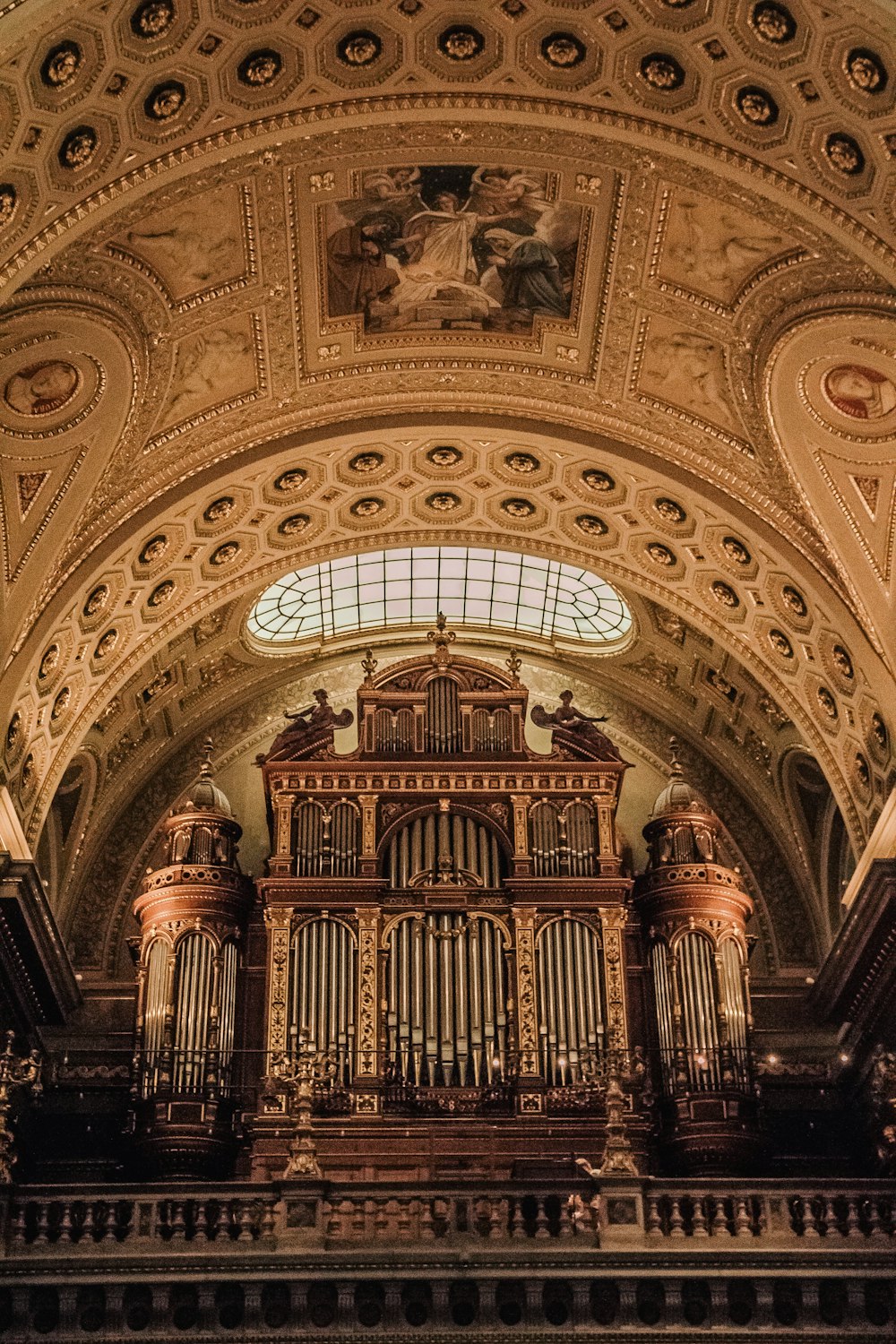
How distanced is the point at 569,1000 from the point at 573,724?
4126 millimetres

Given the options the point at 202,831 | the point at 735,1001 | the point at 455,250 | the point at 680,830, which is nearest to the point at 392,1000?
the point at 202,831

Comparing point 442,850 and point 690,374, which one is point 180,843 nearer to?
point 442,850

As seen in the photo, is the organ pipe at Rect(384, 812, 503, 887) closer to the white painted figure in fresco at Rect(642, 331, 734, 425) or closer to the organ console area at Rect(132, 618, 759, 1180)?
the organ console area at Rect(132, 618, 759, 1180)

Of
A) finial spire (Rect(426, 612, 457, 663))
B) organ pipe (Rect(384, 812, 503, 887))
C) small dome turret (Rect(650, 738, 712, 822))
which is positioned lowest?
organ pipe (Rect(384, 812, 503, 887))

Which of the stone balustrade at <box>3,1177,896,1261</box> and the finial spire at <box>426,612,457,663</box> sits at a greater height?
the finial spire at <box>426,612,457,663</box>

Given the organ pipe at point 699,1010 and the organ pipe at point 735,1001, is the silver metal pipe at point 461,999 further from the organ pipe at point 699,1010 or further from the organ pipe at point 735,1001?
the organ pipe at point 735,1001

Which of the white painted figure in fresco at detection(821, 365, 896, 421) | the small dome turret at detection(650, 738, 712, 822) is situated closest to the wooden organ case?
the small dome turret at detection(650, 738, 712, 822)

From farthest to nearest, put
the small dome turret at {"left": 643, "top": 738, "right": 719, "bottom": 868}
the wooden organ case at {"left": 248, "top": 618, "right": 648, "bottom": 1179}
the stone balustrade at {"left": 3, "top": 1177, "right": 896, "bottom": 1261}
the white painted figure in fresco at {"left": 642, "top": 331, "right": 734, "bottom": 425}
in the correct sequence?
the small dome turret at {"left": 643, "top": 738, "right": 719, "bottom": 868}
the wooden organ case at {"left": 248, "top": 618, "right": 648, "bottom": 1179}
the white painted figure in fresco at {"left": 642, "top": 331, "right": 734, "bottom": 425}
the stone balustrade at {"left": 3, "top": 1177, "right": 896, "bottom": 1261}

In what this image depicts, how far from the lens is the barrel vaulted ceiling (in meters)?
17.3

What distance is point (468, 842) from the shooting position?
79.6 ft

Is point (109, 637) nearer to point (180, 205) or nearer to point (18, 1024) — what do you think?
point (18, 1024)

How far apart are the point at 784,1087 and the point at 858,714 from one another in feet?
16.5

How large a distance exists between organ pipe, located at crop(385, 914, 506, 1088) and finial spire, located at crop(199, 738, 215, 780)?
3829 millimetres

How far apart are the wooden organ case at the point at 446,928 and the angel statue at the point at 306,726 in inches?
1.6
